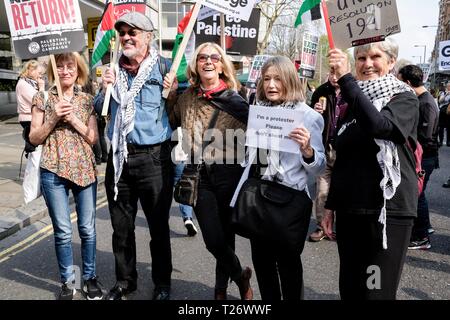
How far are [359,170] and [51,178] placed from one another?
2.26m

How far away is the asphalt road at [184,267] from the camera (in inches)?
142

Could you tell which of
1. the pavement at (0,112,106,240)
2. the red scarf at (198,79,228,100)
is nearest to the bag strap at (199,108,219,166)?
the red scarf at (198,79,228,100)

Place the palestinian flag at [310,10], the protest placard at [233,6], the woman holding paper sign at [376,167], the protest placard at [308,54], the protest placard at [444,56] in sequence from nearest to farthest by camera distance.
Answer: the woman holding paper sign at [376,167]
the protest placard at [233,6]
the palestinian flag at [310,10]
the protest placard at [308,54]
the protest placard at [444,56]

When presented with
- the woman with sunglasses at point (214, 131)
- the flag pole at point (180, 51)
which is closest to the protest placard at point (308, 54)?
the flag pole at point (180, 51)

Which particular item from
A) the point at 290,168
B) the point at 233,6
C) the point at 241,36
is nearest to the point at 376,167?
the point at 290,168

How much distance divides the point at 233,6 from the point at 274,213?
1.94 meters

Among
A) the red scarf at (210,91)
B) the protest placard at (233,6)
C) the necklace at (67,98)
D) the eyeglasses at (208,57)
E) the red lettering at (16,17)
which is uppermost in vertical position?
the protest placard at (233,6)

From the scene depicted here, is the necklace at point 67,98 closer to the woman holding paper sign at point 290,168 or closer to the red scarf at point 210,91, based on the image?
the red scarf at point 210,91

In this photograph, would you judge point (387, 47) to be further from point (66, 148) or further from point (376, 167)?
point (66, 148)

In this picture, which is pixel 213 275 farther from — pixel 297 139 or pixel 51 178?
pixel 297 139

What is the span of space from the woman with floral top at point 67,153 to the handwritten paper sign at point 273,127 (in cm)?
137

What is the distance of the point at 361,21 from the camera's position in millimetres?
2404

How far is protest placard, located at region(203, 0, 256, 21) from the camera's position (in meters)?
3.55
